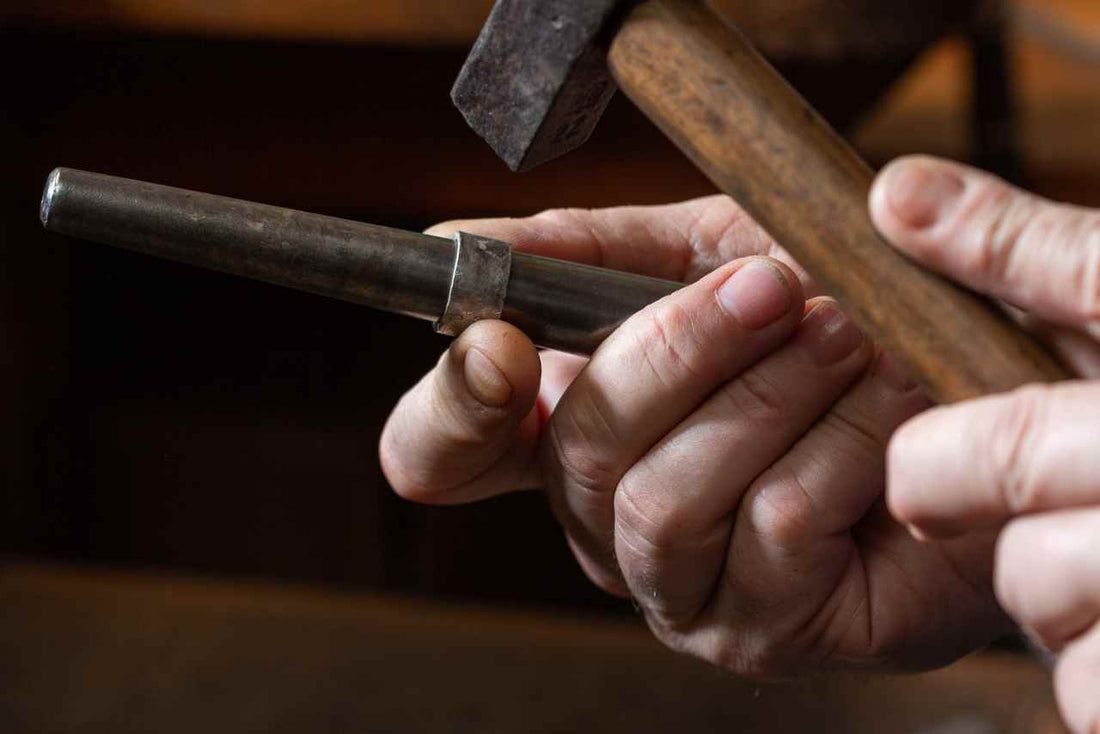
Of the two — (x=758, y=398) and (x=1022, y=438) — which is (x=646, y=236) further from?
(x=1022, y=438)

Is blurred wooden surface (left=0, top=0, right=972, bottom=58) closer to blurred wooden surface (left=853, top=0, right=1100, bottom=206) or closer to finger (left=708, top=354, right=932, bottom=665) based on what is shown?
blurred wooden surface (left=853, top=0, right=1100, bottom=206)

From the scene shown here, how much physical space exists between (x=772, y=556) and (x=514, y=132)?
0.31 m

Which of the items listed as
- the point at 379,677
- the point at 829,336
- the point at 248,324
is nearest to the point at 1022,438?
the point at 829,336

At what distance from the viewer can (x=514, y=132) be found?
615mm

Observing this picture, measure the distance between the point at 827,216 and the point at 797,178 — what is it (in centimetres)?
2

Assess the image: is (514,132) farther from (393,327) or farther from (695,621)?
(393,327)

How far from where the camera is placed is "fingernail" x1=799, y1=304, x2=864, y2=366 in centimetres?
67

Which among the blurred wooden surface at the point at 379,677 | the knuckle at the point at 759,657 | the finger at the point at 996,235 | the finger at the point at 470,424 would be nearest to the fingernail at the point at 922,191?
the finger at the point at 996,235

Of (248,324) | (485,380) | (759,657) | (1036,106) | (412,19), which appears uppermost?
(485,380)

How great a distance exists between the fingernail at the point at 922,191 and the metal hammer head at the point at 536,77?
0.17 meters

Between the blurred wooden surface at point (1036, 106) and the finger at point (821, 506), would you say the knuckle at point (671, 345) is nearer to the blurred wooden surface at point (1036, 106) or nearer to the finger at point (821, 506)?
the finger at point (821, 506)

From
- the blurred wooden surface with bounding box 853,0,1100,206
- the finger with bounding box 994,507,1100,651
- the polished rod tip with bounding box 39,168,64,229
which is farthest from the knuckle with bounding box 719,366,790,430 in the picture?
the blurred wooden surface with bounding box 853,0,1100,206

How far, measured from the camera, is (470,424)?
71cm

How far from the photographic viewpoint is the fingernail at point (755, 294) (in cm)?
63
